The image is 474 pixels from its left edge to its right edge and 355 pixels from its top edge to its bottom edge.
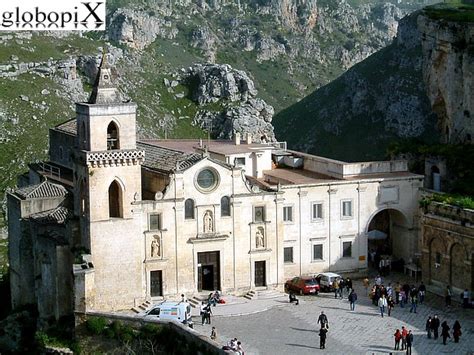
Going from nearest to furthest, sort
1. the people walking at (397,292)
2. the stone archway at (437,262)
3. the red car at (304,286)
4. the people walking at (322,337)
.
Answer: the people walking at (322,337)
the people walking at (397,292)
the stone archway at (437,262)
the red car at (304,286)

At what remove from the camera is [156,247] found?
205ft

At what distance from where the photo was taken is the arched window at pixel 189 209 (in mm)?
63125

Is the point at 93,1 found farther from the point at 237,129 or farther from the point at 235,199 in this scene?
the point at 237,129

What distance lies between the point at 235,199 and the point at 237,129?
7939cm

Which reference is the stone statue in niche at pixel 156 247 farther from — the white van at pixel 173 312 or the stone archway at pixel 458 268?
the stone archway at pixel 458 268

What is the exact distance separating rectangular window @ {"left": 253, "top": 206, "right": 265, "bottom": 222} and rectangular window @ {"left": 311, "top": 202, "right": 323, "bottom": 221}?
398 cm

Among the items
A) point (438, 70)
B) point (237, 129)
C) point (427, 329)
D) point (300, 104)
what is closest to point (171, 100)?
point (237, 129)

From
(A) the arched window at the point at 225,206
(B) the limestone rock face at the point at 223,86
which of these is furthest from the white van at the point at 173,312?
(B) the limestone rock face at the point at 223,86

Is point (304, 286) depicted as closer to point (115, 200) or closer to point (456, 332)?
point (456, 332)

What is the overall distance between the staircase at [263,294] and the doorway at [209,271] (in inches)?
76.8

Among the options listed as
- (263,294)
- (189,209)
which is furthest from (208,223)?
(263,294)

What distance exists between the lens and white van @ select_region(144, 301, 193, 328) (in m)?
57.7

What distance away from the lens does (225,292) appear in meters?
64.3

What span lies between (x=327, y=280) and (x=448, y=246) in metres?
7.74
